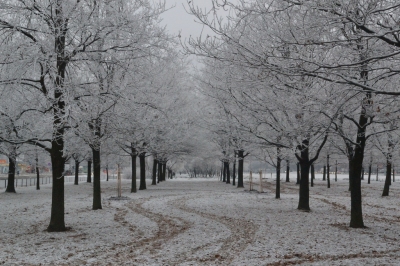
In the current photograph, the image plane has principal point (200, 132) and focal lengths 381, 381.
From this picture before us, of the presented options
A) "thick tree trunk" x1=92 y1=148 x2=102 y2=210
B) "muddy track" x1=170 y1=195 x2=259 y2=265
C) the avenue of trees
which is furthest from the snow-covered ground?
the avenue of trees

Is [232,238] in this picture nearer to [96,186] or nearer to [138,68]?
[138,68]

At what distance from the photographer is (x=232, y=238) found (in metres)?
9.20

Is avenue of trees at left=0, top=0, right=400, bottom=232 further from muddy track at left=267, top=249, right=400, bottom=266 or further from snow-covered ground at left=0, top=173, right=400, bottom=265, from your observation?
muddy track at left=267, top=249, right=400, bottom=266

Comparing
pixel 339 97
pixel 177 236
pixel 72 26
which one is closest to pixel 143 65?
pixel 72 26

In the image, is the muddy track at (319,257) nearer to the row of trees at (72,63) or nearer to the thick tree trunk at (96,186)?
the row of trees at (72,63)

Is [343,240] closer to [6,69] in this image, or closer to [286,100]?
[286,100]

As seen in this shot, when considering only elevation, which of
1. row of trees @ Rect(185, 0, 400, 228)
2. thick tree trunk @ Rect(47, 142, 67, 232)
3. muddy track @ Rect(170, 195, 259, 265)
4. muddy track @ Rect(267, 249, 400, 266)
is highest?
row of trees @ Rect(185, 0, 400, 228)

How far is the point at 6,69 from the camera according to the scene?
9.50m

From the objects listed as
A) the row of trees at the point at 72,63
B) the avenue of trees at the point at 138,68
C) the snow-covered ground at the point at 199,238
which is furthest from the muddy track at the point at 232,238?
the row of trees at the point at 72,63

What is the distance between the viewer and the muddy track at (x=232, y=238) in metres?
7.24

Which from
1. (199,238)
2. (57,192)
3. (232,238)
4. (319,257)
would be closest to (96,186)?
(57,192)

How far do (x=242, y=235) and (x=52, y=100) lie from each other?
18.9ft

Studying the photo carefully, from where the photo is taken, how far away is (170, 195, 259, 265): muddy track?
7.24 meters

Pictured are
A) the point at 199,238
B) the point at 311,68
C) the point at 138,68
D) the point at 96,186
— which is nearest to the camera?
the point at 311,68
